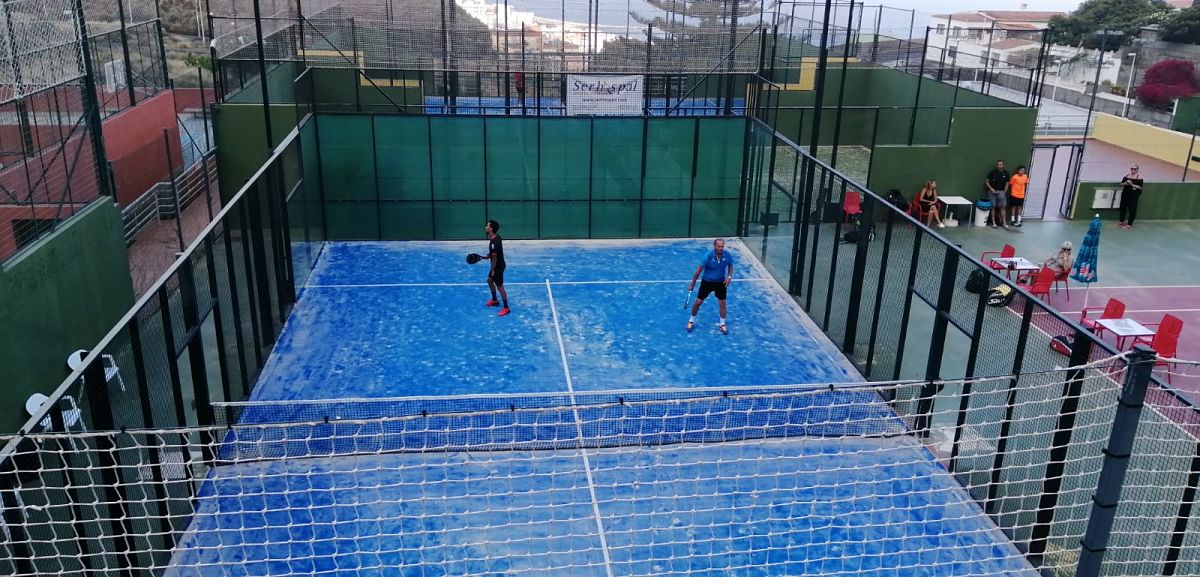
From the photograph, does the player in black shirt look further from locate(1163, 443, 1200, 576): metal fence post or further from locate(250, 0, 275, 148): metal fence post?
locate(1163, 443, 1200, 576): metal fence post

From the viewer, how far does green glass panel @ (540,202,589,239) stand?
66.3 feet

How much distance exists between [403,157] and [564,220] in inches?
150

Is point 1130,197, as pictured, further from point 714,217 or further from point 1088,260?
point 714,217

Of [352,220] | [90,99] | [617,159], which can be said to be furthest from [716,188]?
[90,99]

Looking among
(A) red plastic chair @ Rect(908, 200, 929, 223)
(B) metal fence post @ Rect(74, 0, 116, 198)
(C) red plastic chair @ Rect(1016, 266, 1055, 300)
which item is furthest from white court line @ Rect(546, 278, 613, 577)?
(A) red plastic chair @ Rect(908, 200, 929, 223)

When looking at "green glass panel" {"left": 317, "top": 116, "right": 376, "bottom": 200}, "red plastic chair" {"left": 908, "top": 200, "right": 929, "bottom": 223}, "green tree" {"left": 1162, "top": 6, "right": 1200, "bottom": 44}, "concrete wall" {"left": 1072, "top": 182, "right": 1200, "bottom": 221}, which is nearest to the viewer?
"green glass panel" {"left": 317, "top": 116, "right": 376, "bottom": 200}

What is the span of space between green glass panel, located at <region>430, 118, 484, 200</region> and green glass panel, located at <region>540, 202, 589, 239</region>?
154 centimetres

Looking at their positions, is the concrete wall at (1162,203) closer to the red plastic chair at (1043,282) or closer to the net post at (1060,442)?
the red plastic chair at (1043,282)

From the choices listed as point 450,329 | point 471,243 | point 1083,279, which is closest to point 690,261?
point 471,243

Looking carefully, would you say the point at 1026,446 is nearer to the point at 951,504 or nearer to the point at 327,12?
the point at 951,504

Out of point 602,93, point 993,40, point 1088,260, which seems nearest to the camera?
point 1088,260

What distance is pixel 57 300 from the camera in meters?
11.8

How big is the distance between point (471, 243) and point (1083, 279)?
484 inches

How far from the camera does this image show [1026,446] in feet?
30.9
